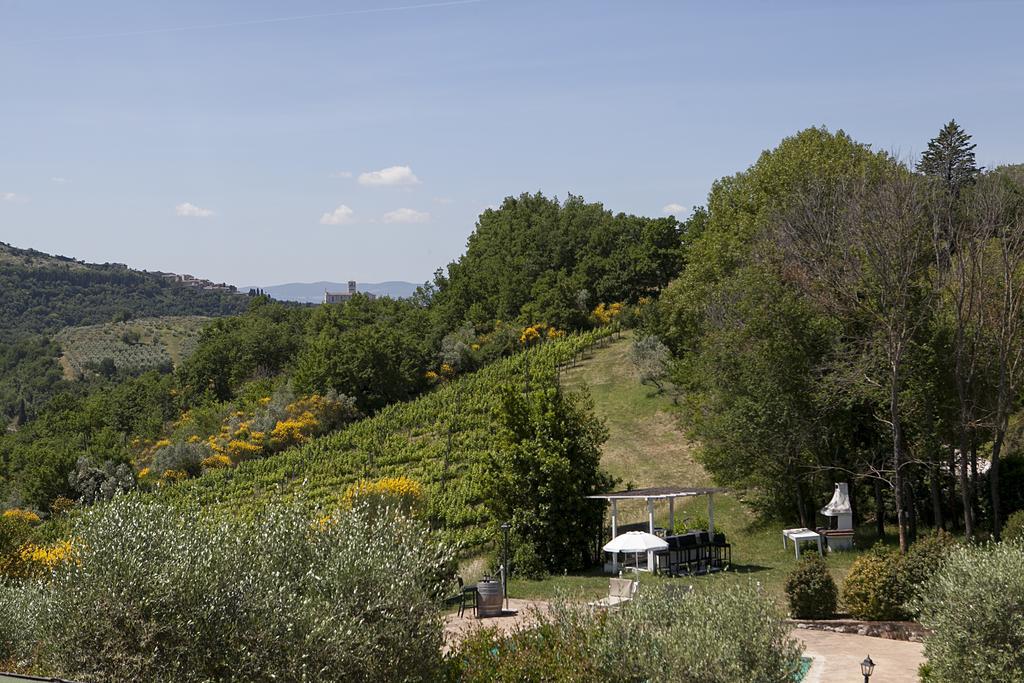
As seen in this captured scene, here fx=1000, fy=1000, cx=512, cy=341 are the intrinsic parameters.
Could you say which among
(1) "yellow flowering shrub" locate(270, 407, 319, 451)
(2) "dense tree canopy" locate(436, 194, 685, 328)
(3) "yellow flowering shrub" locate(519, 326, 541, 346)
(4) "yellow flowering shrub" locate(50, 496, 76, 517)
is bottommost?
(4) "yellow flowering shrub" locate(50, 496, 76, 517)

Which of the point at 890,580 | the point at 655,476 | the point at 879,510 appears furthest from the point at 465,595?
the point at 655,476

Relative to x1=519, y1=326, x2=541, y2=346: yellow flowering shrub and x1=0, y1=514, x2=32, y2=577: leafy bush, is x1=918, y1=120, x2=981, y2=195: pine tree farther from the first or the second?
x1=0, y1=514, x2=32, y2=577: leafy bush

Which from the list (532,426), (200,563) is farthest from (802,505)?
(200,563)

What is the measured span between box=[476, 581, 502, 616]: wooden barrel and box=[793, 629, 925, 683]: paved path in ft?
18.6

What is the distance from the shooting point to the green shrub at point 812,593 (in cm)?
1859

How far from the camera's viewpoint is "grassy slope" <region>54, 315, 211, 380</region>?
158 m

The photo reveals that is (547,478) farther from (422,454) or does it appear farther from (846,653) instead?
(422,454)

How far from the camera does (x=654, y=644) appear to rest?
37.8 ft

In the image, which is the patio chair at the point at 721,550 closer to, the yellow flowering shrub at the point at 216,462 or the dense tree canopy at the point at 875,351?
the dense tree canopy at the point at 875,351

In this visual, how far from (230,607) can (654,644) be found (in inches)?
196

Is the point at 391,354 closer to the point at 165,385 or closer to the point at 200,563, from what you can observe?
the point at 165,385

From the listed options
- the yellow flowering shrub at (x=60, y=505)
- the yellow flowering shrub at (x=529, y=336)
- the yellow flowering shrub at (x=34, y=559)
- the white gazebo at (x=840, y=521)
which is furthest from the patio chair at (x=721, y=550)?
the yellow flowering shrub at (x=60, y=505)

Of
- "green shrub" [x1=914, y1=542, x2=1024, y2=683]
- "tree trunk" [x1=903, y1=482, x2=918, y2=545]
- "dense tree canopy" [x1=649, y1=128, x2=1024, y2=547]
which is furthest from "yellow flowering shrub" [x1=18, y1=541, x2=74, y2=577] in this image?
"tree trunk" [x1=903, y1=482, x2=918, y2=545]

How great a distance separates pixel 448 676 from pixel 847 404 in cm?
1635
